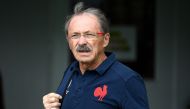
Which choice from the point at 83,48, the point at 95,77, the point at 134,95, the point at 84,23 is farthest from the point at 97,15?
the point at 134,95

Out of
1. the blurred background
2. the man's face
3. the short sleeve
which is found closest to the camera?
the short sleeve

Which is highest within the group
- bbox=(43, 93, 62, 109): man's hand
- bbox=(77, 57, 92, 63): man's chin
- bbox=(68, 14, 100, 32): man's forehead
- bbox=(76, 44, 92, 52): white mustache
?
bbox=(68, 14, 100, 32): man's forehead

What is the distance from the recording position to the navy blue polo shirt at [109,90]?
2.82 meters

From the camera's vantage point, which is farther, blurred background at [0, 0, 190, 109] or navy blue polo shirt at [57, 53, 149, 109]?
blurred background at [0, 0, 190, 109]

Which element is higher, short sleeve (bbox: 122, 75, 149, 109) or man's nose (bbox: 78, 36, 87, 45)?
man's nose (bbox: 78, 36, 87, 45)

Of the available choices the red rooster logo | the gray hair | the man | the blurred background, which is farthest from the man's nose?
the blurred background

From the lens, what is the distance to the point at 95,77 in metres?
2.94

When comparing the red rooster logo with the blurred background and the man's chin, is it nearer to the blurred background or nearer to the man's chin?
the man's chin

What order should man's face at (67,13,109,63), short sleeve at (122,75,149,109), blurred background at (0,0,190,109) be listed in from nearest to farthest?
short sleeve at (122,75,149,109) < man's face at (67,13,109,63) < blurred background at (0,0,190,109)

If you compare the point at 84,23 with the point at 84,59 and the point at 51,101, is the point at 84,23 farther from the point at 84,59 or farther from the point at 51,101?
the point at 51,101

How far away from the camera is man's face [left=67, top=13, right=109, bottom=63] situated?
291 centimetres
